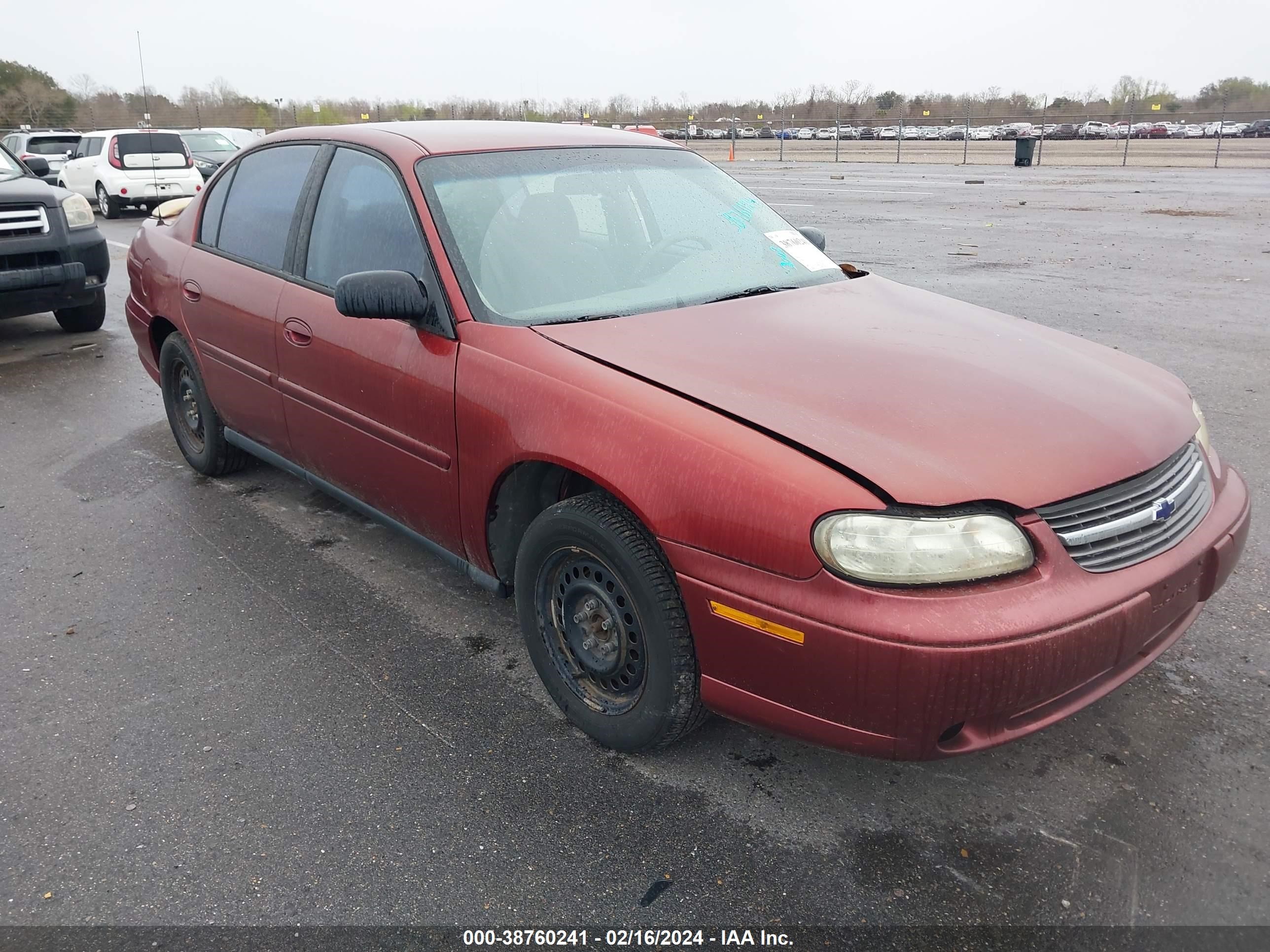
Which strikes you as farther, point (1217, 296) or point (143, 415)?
point (1217, 296)

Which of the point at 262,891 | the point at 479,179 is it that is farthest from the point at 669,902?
the point at 479,179

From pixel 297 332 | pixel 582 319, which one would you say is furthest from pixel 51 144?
pixel 582 319

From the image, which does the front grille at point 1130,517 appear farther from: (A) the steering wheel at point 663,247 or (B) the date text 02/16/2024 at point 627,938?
(A) the steering wheel at point 663,247

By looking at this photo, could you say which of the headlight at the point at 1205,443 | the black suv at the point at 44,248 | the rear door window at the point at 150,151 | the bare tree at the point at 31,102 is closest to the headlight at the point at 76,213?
the black suv at the point at 44,248

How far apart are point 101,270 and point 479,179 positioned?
6.21 meters

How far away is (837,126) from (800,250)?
3890 centimetres

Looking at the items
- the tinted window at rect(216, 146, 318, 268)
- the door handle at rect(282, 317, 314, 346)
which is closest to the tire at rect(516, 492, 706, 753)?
the door handle at rect(282, 317, 314, 346)

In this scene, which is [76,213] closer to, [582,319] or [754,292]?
[582,319]

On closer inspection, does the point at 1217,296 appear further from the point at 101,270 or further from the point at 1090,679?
the point at 101,270

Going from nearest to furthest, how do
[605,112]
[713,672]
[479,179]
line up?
[713,672]
[479,179]
[605,112]

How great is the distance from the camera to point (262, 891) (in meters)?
2.28

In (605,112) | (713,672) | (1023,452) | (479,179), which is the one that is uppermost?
(605,112)

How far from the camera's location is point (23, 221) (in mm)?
7520

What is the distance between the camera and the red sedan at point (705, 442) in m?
2.13
